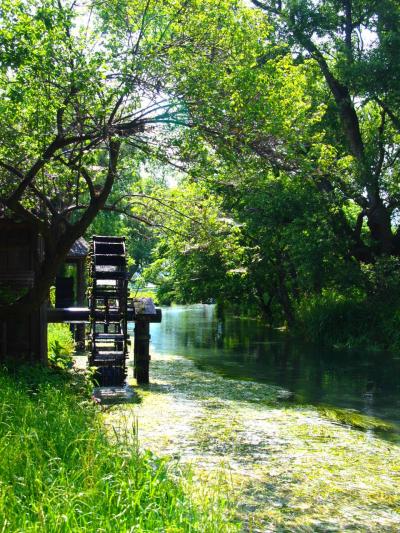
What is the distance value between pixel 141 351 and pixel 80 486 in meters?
8.32

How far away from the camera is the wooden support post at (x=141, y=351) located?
13.3 meters

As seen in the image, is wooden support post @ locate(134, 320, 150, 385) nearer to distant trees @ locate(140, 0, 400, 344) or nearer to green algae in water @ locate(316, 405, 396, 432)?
distant trees @ locate(140, 0, 400, 344)

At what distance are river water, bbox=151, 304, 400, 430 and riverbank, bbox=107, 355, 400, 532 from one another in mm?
1303

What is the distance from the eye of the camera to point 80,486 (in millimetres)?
5020

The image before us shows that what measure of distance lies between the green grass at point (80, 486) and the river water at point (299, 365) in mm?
6249

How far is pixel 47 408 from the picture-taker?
7.46 m

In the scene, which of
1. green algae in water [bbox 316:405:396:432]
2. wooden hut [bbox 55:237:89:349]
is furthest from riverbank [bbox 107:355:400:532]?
wooden hut [bbox 55:237:89:349]

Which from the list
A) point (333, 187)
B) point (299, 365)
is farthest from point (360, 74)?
point (299, 365)

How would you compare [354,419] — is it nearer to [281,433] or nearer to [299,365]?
[281,433]

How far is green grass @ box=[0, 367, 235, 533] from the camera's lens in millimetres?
4367

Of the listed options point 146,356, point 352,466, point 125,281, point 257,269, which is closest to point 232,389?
point 146,356

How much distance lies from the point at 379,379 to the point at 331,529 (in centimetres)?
987

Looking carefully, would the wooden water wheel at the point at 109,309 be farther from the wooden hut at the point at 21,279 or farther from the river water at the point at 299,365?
the river water at the point at 299,365

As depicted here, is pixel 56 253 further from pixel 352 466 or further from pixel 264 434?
pixel 352 466
